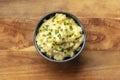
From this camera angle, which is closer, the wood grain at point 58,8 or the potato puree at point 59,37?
the potato puree at point 59,37

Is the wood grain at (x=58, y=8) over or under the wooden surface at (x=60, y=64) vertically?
over

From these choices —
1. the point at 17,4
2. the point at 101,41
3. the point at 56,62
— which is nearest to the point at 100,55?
the point at 101,41

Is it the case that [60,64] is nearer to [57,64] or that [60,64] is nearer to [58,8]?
[57,64]

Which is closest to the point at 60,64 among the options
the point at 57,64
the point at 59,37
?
the point at 57,64

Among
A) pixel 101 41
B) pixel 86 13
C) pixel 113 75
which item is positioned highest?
pixel 86 13

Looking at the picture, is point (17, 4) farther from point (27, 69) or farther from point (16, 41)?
point (27, 69)
